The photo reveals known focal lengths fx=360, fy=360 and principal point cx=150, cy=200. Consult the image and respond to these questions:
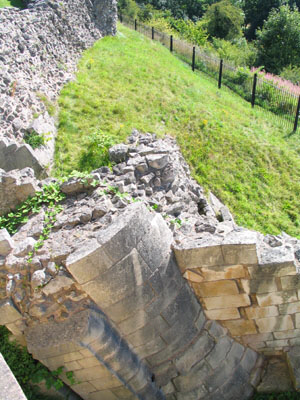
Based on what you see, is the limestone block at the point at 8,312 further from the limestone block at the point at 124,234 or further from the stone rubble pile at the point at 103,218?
the limestone block at the point at 124,234

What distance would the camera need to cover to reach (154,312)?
4.72m

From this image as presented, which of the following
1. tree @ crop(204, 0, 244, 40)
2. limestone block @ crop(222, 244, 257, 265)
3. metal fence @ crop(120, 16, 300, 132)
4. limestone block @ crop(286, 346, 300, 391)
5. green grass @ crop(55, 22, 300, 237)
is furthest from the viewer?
tree @ crop(204, 0, 244, 40)

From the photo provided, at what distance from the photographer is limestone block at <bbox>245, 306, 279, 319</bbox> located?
5.23m

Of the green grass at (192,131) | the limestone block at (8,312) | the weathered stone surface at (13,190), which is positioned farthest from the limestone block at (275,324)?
the weathered stone surface at (13,190)

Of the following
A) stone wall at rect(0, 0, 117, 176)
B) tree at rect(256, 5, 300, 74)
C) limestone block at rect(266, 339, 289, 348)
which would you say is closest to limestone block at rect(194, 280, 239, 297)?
limestone block at rect(266, 339, 289, 348)

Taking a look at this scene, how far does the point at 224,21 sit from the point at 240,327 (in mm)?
25381

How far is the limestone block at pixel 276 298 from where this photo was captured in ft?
16.6

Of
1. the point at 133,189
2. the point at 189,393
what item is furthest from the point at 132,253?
the point at 189,393

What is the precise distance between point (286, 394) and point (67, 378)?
3.43 metres

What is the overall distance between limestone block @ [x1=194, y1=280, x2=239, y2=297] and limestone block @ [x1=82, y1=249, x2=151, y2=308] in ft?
3.25

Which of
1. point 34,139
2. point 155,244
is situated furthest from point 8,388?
point 34,139

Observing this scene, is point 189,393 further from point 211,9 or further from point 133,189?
point 211,9

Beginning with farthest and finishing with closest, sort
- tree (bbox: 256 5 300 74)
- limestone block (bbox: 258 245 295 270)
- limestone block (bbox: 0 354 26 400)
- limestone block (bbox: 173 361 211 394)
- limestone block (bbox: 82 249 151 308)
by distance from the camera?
tree (bbox: 256 5 300 74)
limestone block (bbox: 173 361 211 394)
limestone block (bbox: 258 245 295 270)
limestone block (bbox: 82 249 151 308)
limestone block (bbox: 0 354 26 400)

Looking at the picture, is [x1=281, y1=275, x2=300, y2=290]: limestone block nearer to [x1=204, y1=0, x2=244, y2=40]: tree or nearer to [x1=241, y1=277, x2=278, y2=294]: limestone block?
[x1=241, y1=277, x2=278, y2=294]: limestone block
